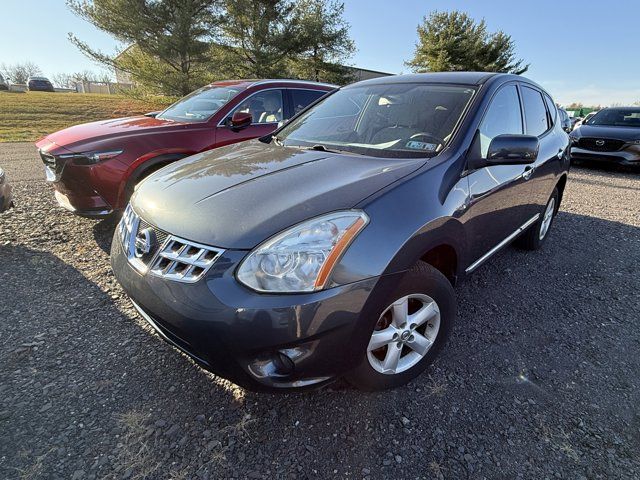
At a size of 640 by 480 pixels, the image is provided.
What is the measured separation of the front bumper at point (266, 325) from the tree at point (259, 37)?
62.8ft

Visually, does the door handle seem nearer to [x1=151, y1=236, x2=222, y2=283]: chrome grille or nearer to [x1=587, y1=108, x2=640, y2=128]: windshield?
[x1=151, y1=236, x2=222, y2=283]: chrome grille

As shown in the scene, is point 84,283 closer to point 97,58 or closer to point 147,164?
point 147,164

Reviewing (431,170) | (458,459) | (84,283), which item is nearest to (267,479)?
(458,459)

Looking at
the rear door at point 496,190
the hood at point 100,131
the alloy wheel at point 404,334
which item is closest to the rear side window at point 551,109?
the rear door at point 496,190

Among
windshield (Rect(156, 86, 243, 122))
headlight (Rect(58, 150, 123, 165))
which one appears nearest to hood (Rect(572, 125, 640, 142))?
windshield (Rect(156, 86, 243, 122))

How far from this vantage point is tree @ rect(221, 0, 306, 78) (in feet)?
59.0

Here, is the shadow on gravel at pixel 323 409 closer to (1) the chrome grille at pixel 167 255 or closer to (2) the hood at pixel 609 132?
(1) the chrome grille at pixel 167 255

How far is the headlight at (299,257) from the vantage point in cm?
146

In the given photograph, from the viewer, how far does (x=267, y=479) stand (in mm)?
1547

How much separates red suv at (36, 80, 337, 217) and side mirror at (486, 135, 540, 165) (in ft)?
9.00

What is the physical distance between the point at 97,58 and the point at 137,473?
64.2 ft

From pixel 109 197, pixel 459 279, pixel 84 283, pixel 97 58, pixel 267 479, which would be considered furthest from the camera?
pixel 97 58

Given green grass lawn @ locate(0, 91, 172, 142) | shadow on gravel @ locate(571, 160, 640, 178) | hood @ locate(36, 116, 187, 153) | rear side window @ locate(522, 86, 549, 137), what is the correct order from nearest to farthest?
rear side window @ locate(522, 86, 549, 137)
hood @ locate(36, 116, 187, 153)
shadow on gravel @ locate(571, 160, 640, 178)
green grass lawn @ locate(0, 91, 172, 142)

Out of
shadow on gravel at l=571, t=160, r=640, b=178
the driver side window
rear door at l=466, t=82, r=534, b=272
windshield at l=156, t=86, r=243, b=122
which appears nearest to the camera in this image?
rear door at l=466, t=82, r=534, b=272
